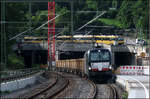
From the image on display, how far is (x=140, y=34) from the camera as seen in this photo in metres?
27.1

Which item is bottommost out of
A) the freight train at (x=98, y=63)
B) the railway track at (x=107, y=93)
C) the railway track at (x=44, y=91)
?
the railway track at (x=44, y=91)

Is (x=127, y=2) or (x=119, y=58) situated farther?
(x=119, y=58)

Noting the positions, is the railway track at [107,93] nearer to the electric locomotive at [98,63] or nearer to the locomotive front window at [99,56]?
the electric locomotive at [98,63]

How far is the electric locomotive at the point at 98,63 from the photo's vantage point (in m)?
27.6

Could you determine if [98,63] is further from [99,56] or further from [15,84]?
[15,84]

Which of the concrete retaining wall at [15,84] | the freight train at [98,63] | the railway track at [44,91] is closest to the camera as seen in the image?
the railway track at [44,91]

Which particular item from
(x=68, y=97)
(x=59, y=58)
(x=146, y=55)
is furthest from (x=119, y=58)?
(x=68, y=97)

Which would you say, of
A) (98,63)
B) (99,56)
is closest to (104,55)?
(99,56)

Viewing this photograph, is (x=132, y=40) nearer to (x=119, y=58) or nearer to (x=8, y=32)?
(x=8, y=32)

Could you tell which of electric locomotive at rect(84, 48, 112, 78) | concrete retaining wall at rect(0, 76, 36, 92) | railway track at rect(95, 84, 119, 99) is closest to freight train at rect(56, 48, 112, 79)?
electric locomotive at rect(84, 48, 112, 78)

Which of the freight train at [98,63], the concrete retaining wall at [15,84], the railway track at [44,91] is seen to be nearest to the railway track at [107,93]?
the railway track at [44,91]

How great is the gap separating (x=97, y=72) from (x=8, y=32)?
59.8ft

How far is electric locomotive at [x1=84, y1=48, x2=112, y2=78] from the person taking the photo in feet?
90.6

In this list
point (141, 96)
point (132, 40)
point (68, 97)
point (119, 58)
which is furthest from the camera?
point (119, 58)
